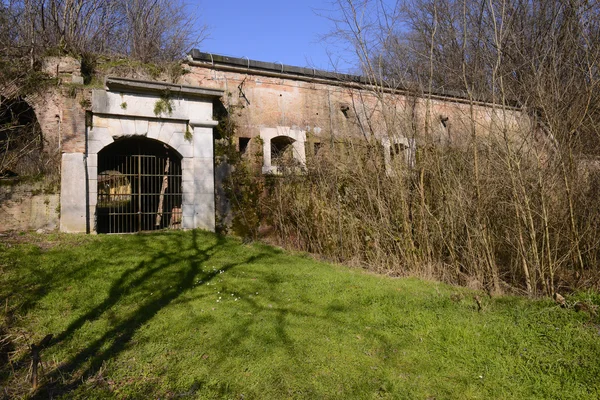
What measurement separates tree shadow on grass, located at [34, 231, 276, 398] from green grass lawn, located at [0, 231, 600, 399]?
24 millimetres

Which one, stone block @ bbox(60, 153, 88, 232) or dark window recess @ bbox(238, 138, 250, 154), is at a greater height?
dark window recess @ bbox(238, 138, 250, 154)

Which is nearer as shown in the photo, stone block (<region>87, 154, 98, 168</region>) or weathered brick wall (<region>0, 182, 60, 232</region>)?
weathered brick wall (<region>0, 182, 60, 232</region>)

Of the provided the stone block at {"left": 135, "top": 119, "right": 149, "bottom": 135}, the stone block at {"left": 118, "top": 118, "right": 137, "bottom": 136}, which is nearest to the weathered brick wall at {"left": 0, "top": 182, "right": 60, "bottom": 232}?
the stone block at {"left": 118, "top": 118, "right": 137, "bottom": 136}

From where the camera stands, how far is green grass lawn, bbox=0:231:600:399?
3867 millimetres

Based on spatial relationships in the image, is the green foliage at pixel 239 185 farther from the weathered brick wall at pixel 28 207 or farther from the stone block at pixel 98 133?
the weathered brick wall at pixel 28 207

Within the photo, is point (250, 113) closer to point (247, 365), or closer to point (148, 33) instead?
point (247, 365)

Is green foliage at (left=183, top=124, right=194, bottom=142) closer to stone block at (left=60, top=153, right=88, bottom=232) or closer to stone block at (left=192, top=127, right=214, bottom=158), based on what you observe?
stone block at (left=192, top=127, right=214, bottom=158)

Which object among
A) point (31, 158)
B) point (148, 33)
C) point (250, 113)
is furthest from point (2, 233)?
point (148, 33)

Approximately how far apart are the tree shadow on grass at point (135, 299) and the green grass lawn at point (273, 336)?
0.02 metres

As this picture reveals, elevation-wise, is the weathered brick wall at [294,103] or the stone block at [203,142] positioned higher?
the weathered brick wall at [294,103]

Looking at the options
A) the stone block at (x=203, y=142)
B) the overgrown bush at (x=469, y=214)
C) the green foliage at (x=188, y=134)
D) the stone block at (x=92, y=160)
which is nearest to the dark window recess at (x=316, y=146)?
the overgrown bush at (x=469, y=214)

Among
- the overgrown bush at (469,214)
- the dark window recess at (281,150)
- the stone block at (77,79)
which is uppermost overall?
the stone block at (77,79)

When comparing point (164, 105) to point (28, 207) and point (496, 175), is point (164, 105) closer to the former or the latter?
point (28, 207)

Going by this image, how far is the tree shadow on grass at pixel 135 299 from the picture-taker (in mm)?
4195
